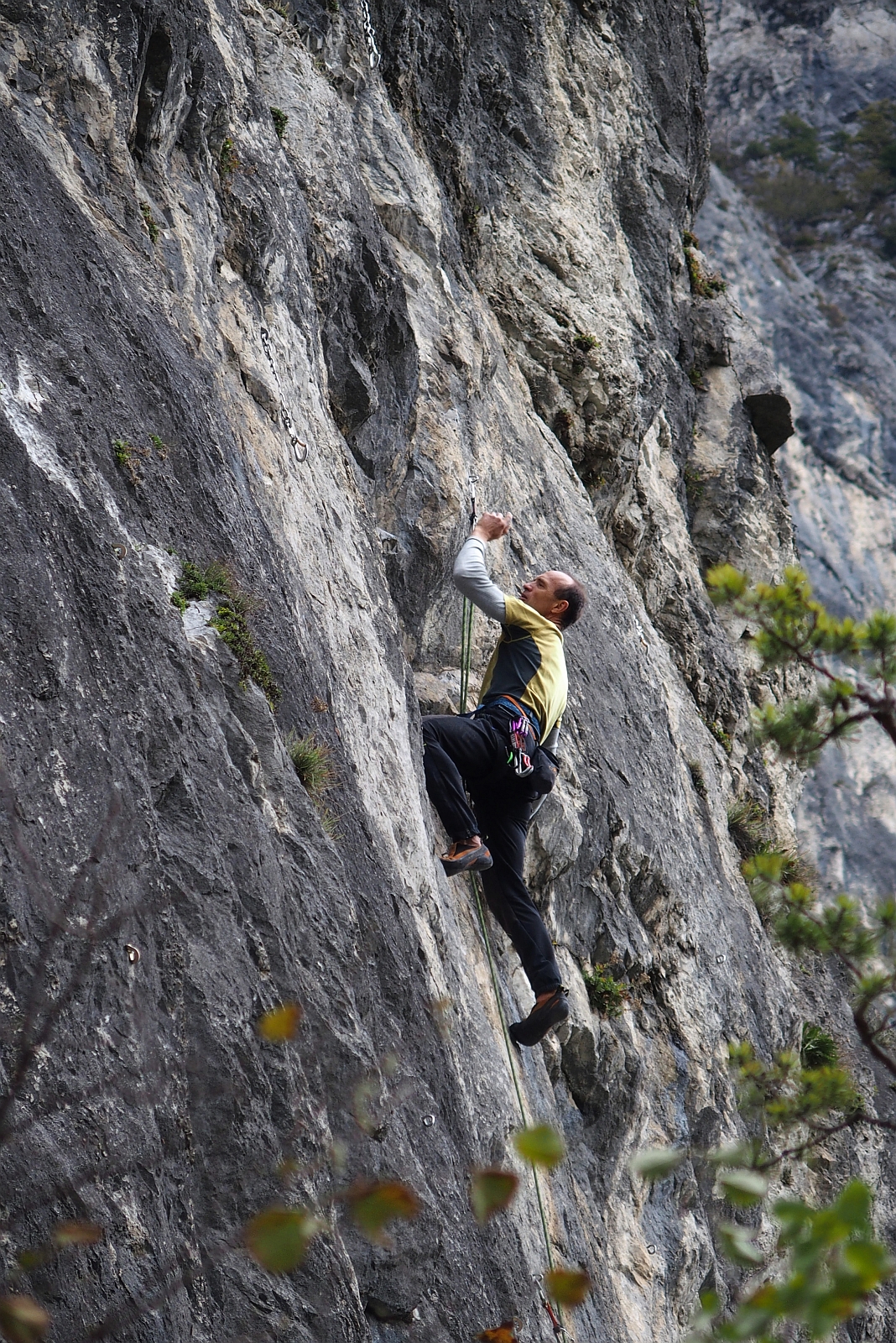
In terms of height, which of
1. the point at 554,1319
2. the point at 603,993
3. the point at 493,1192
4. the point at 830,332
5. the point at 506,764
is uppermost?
the point at 830,332

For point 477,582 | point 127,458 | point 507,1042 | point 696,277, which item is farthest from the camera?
point 696,277

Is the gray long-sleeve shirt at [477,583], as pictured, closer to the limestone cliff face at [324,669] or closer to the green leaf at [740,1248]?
the limestone cliff face at [324,669]

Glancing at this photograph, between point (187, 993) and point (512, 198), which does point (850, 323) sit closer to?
point (512, 198)

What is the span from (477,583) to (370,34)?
19.0 feet

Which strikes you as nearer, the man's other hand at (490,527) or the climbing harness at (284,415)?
the climbing harness at (284,415)

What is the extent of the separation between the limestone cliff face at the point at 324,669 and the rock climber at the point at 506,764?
11.4 inches

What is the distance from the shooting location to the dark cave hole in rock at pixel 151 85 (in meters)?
6.27

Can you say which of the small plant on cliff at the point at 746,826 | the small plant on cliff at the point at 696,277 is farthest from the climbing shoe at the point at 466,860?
the small plant on cliff at the point at 696,277

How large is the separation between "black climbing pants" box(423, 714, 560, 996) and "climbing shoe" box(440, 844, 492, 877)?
0.50 ft

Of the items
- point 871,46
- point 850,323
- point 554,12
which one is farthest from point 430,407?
point 871,46

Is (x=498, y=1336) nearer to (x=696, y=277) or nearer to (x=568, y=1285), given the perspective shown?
(x=568, y=1285)

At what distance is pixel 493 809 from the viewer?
7234mm

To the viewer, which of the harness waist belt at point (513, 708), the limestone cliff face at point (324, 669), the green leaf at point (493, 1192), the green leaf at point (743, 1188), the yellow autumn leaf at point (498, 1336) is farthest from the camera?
the harness waist belt at point (513, 708)

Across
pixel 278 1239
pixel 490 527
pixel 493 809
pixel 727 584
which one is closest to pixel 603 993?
pixel 493 809
